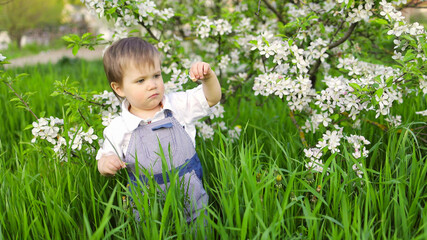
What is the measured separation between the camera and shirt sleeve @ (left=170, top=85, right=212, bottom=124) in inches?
77.3

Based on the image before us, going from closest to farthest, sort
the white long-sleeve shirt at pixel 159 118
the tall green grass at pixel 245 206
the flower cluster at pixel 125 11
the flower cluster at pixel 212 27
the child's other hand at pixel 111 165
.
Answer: the tall green grass at pixel 245 206, the child's other hand at pixel 111 165, the white long-sleeve shirt at pixel 159 118, the flower cluster at pixel 125 11, the flower cluster at pixel 212 27

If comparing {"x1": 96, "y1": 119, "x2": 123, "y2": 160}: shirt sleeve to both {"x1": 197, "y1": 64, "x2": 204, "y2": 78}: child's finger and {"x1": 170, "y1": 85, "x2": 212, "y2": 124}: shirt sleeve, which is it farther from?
{"x1": 197, "y1": 64, "x2": 204, "y2": 78}: child's finger

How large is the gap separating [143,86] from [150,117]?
A: 0.17m

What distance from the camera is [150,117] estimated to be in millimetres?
1930

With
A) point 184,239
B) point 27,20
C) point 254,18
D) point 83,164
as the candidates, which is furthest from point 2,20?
point 184,239

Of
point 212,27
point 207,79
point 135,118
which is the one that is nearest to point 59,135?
point 135,118

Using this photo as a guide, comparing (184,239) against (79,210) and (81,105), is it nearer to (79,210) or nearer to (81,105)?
(79,210)

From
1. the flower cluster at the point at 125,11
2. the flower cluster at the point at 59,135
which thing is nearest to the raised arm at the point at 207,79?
the flower cluster at the point at 59,135

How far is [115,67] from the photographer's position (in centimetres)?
186

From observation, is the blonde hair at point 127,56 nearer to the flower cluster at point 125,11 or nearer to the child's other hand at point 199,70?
the child's other hand at point 199,70

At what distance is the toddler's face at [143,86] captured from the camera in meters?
1.83

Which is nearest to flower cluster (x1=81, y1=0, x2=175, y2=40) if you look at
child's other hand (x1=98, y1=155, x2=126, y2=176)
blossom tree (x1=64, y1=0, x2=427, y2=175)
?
blossom tree (x1=64, y1=0, x2=427, y2=175)

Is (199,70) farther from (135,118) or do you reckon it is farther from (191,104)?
(135,118)

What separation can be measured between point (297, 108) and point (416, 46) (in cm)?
72
